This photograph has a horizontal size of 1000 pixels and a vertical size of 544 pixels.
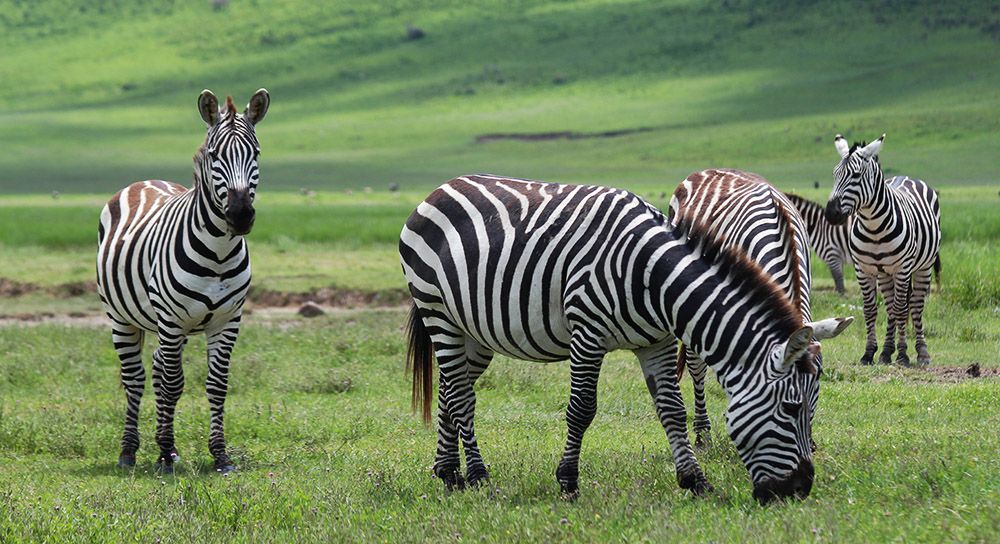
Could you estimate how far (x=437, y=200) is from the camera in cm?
786

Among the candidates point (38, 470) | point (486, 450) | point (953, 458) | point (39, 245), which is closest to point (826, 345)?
point (486, 450)

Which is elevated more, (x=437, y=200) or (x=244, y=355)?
(x=437, y=200)

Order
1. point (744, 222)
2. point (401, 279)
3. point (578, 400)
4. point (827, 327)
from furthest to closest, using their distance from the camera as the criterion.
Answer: point (401, 279) < point (744, 222) < point (578, 400) < point (827, 327)

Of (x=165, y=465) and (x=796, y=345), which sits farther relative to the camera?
(x=165, y=465)

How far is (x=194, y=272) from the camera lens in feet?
29.1

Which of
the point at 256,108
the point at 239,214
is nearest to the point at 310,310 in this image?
the point at 256,108

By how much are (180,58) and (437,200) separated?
276 feet

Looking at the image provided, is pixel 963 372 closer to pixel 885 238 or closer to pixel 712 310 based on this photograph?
pixel 885 238

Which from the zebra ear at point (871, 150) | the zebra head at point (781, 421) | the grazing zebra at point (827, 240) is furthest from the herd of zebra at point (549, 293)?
A: the grazing zebra at point (827, 240)

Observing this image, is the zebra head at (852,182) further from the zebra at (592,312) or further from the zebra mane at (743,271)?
the zebra mane at (743,271)

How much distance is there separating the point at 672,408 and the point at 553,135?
5518cm

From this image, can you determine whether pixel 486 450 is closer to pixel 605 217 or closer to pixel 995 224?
pixel 605 217

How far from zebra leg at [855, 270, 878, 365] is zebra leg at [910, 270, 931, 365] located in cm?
39

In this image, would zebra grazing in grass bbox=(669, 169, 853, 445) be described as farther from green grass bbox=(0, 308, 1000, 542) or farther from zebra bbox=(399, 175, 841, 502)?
zebra bbox=(399, 175, 841, 502)
